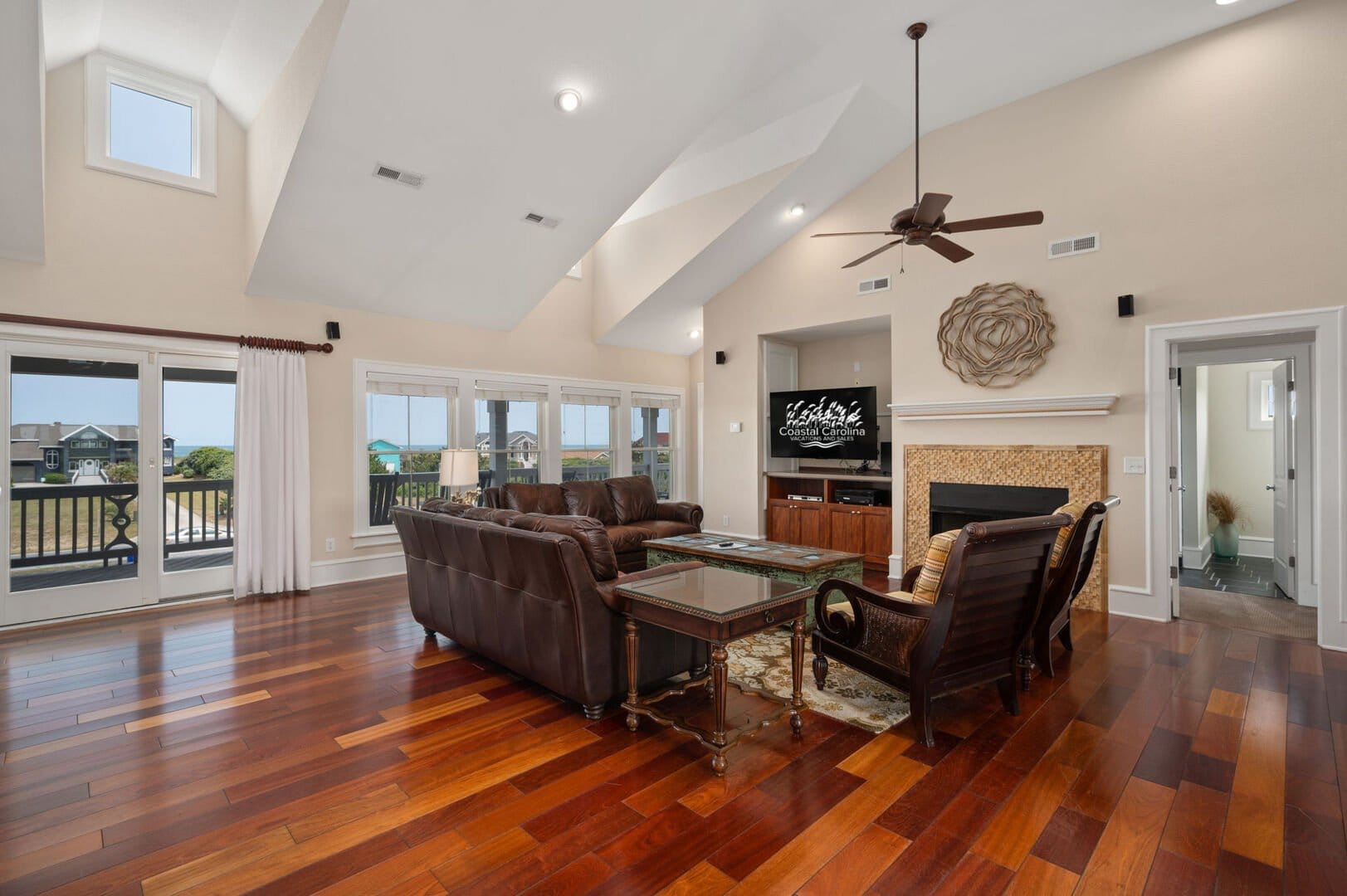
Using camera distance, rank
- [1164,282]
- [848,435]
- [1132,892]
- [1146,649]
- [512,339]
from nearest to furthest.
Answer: [1132,892], [1146,649], [1164,282], [848,435], [512,339]

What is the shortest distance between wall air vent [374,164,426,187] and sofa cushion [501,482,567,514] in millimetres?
2672

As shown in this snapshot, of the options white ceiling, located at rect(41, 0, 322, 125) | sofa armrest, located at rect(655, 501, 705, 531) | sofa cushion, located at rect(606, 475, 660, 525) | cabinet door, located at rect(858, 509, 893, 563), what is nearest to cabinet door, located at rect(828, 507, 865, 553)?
cabinet door, located at rect(858, 509, 893, 563)

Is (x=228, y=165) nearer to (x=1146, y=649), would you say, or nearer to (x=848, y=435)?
(x=848, y=435)

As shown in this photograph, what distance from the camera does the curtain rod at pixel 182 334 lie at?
14.5 feet

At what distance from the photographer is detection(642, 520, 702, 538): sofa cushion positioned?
6.18 m

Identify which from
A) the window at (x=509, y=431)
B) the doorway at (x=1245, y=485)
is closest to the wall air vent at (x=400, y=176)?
the window at (x=509, y=431)

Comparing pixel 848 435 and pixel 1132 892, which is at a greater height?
pixel 848 435

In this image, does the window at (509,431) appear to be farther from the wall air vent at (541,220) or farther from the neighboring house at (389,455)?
the wall air vent at (541,220)

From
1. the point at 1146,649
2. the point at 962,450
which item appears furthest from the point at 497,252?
the point at 1146,649

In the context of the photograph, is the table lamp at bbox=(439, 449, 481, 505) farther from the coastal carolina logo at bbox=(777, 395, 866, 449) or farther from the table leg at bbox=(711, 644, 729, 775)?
the table leg at bbox=(711, 644, 729, 775)

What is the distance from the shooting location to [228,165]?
532 centimetres

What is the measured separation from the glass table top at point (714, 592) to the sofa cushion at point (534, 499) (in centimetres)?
302

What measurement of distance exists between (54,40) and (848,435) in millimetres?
6958

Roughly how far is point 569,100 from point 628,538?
11.7 ft
